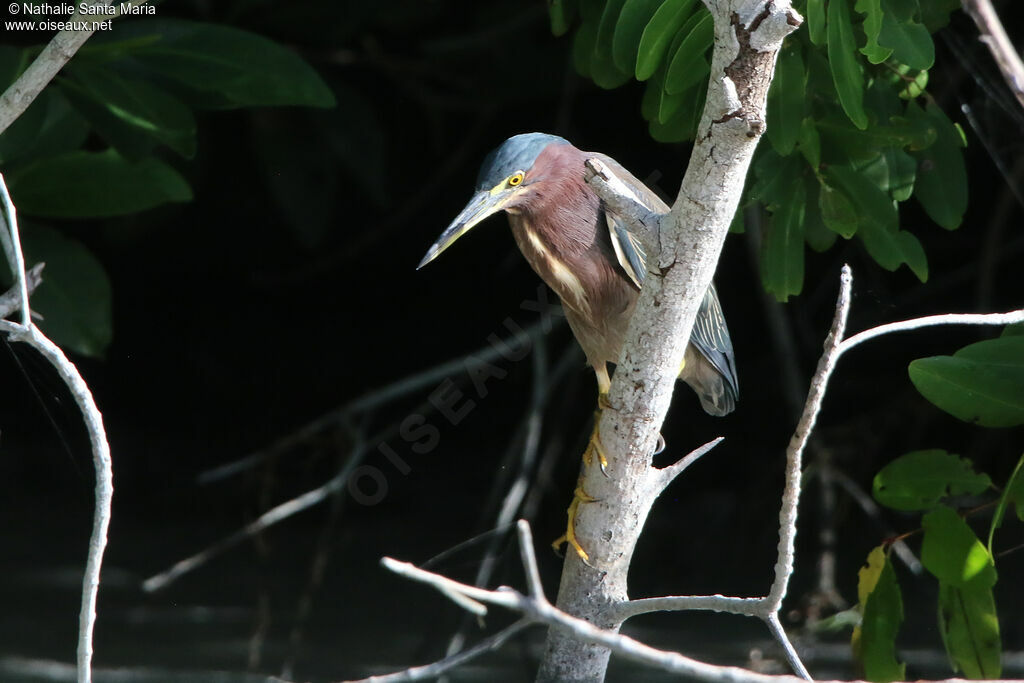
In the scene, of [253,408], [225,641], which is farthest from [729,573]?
[253,408]

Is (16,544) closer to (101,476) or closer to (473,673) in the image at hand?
(473,673)

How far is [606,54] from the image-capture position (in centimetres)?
198

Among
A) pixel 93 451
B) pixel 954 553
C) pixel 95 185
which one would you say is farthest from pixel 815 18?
pixel 95 185

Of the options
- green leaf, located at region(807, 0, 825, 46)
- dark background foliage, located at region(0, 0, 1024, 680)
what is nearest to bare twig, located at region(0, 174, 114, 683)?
green leaf, located at region(807, 0, 825, 46)

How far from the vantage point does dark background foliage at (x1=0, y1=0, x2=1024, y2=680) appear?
9.78 feet

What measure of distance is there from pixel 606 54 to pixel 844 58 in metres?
0.42

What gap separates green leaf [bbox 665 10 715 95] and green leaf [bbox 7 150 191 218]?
106 centimetres

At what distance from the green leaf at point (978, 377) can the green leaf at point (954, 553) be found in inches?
7.1

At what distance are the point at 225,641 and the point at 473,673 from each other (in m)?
0.64

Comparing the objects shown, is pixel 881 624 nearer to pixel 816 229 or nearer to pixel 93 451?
pixel 816 229

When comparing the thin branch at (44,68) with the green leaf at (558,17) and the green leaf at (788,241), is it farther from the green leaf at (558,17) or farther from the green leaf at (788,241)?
the green leaf at (788,241)

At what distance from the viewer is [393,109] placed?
14.1 feet

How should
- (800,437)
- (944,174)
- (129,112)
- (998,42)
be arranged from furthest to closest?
1. (129,112)
2. (944,174)
3. (800,437)
4. (998,42)

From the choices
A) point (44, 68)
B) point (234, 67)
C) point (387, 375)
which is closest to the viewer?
point (44, 68)
